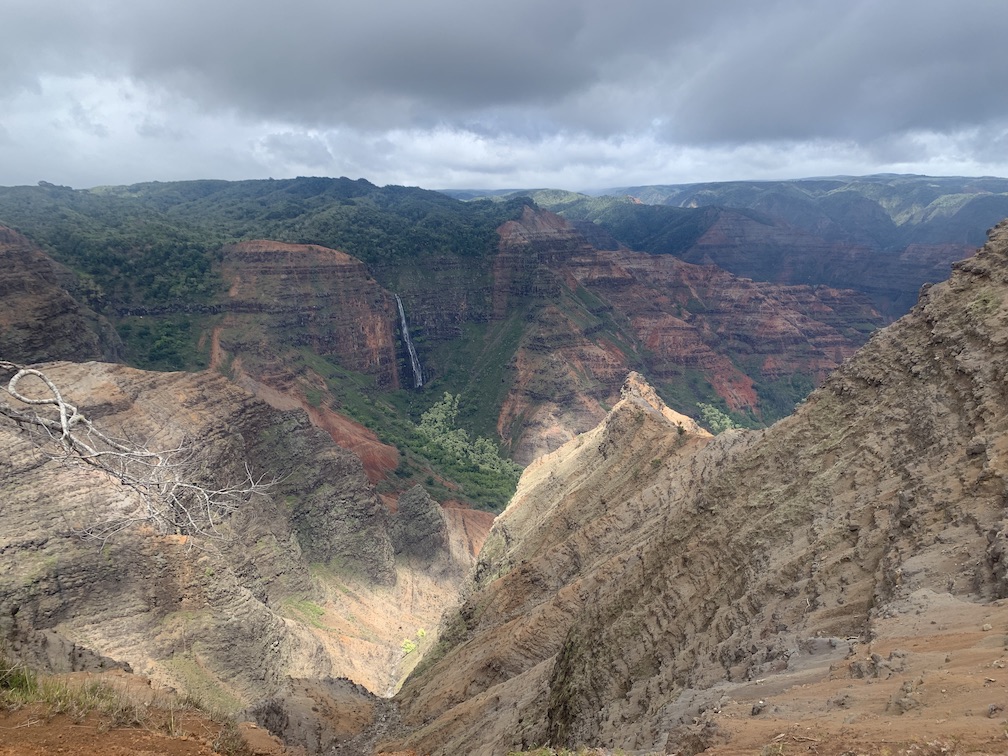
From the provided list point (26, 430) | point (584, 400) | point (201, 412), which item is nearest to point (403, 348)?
point (584, 400)

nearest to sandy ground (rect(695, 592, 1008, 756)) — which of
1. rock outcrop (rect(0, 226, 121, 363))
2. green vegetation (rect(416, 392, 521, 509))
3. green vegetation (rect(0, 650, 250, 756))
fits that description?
green vegetation (rect(0, 650, 250, 756))

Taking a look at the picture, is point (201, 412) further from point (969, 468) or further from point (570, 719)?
point (969, 468)

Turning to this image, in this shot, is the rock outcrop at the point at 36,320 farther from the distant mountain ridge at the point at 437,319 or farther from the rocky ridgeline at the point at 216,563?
the rocky ridgeline at the point at 216,563

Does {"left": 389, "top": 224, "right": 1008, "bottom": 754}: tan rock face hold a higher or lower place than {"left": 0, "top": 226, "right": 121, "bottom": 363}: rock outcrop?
lower

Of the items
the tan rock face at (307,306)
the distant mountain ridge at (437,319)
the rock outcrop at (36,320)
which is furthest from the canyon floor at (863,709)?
the tan rock face at (307,306)

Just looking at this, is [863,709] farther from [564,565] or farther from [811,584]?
[564,565]

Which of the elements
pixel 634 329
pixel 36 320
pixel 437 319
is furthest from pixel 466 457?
pixel 634 329

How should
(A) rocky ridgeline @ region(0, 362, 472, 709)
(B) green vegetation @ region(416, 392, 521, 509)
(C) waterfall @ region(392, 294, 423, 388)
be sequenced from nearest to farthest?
(A) rocky ridgeline @ region(0, 362, 472, 709), (B) green vegetation @ region(416, 392, 521, 509), (C) waterfall @ region(392, 294, 423, 388)

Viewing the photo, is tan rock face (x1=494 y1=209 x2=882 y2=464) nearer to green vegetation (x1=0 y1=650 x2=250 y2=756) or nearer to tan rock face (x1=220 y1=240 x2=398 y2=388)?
tan rock face (x1=220 y1=240 x2=398 y2=388)
